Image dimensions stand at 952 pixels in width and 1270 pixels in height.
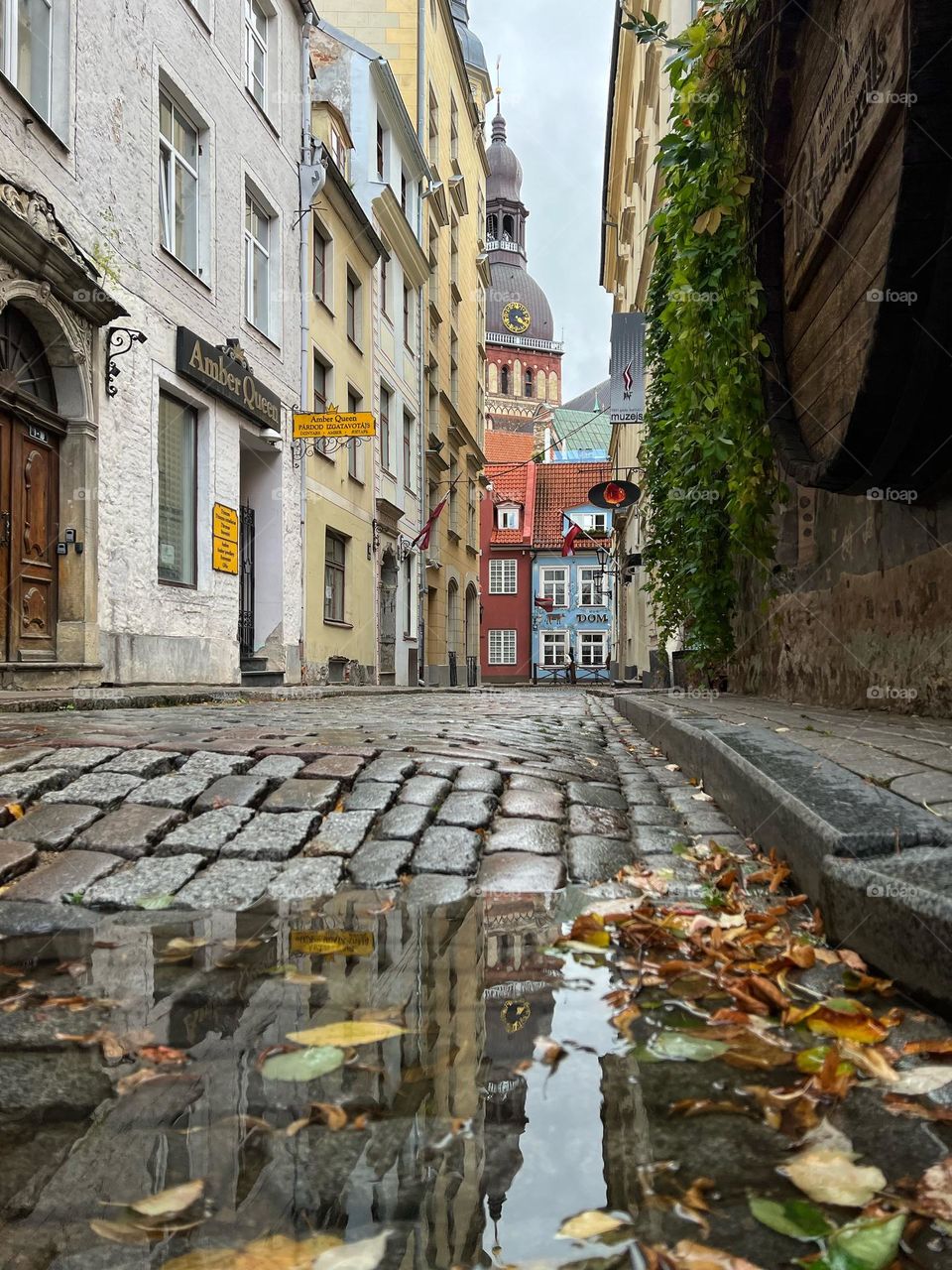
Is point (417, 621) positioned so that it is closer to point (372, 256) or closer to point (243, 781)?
point (372, 256)

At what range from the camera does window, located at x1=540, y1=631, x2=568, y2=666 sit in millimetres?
44938

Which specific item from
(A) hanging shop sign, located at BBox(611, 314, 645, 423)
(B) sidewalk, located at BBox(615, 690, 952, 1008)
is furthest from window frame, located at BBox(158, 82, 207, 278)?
(B) sidewalk, located at BBox(615, 690, 952, 1008)

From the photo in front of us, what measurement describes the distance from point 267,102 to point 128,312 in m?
5.80

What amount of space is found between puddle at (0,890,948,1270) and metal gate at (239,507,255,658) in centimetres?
1105

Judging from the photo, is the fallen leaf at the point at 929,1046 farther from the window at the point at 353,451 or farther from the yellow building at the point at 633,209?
the window at the point at 353,451

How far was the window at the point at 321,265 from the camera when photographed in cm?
1505

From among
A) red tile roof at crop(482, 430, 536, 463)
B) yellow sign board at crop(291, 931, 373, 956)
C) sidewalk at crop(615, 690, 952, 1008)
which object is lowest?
yellow sign board at crop(291, 931, 373, 956)

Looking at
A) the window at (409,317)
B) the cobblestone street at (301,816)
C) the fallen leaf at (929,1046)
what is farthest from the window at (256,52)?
the fallen leaf at (929,1046)

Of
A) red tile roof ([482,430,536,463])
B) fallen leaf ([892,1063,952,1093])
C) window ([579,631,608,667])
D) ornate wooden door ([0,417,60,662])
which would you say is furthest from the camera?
red tile roof ([482,430,536,463])

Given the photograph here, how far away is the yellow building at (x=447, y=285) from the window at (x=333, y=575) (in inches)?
232

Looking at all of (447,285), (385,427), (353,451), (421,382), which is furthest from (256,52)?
(447,285)

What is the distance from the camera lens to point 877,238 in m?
2.84

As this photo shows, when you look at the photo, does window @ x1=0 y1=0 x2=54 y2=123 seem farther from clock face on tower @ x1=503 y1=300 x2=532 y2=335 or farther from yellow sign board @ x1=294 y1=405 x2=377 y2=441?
clock face on tower @ x1=503 y1=300 x2=532 y2=335

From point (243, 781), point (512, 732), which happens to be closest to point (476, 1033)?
point (243, 781)
